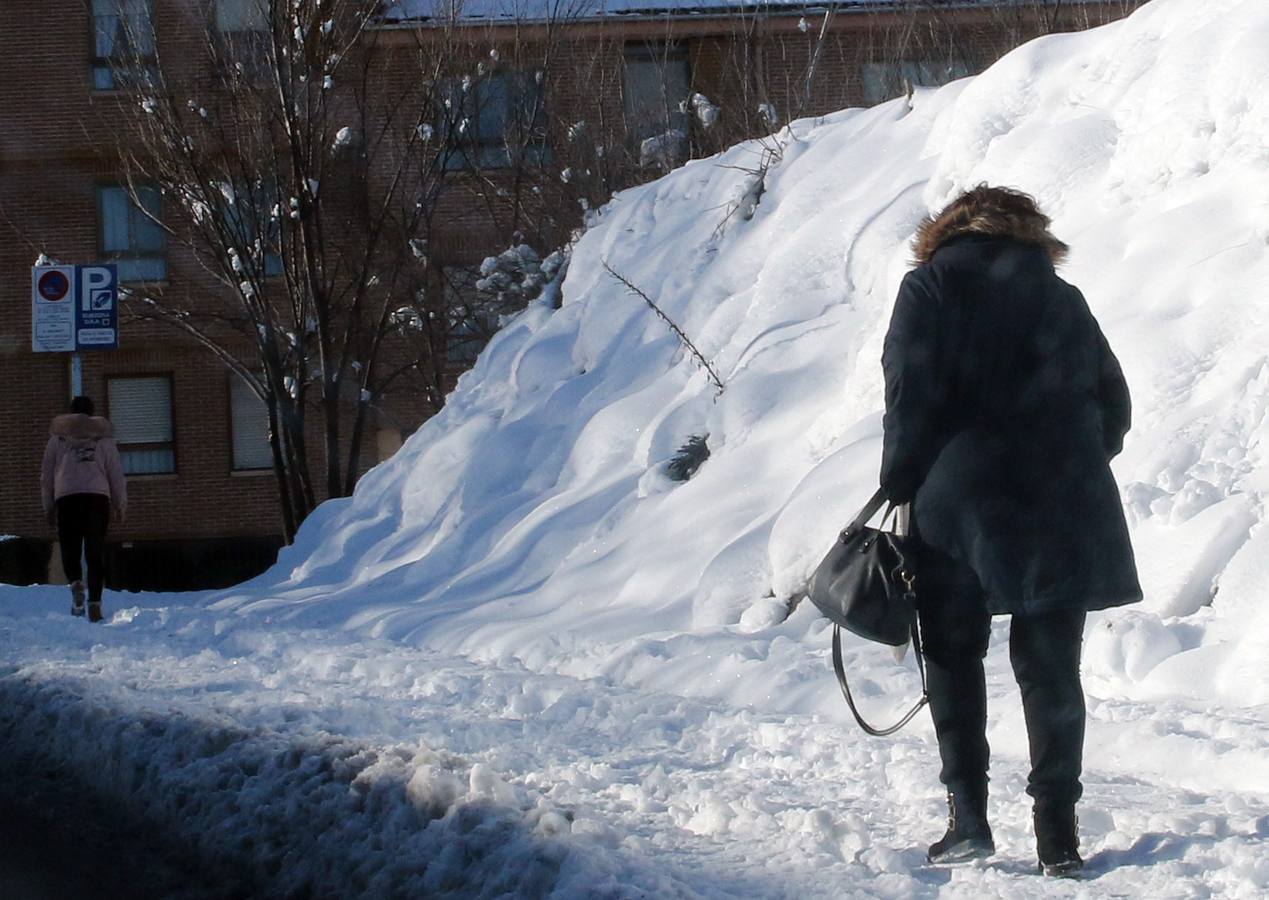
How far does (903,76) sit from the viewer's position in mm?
15031

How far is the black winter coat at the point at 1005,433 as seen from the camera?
3727 millimetres

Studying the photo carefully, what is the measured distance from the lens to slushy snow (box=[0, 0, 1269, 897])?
14.7 ft

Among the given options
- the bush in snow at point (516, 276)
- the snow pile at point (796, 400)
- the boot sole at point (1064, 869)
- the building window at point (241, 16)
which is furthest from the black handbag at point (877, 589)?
the building window at point (241, 16)

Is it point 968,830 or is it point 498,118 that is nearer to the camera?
point 968,830

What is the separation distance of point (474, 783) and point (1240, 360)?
141 inches

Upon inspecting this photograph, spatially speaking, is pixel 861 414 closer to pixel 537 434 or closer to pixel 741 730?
pixel 741 730

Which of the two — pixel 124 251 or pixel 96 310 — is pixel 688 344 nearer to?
pixel 96 310

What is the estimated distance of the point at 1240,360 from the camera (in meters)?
6.57

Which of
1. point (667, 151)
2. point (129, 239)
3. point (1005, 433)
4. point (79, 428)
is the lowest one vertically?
point (1005, 433)

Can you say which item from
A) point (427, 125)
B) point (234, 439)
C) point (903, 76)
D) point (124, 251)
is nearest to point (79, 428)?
point (427, 125)

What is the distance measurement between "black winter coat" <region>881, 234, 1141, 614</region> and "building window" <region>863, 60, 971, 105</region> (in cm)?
→ 1140

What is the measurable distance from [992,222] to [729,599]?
13.9 ft

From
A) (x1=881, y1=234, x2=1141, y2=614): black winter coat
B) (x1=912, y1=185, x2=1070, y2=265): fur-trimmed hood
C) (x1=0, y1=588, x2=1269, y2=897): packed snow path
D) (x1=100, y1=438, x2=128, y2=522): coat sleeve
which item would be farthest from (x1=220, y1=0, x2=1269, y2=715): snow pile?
(x1=912, y1=185, x2=1070, y2=265): fur-trimmed hood

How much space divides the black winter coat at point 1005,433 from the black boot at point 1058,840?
0.49 m
